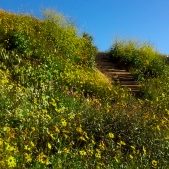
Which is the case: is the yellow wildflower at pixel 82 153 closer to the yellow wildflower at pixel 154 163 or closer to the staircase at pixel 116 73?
the yellow wildflower at pixel 154 163

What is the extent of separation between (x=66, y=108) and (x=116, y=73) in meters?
11.2

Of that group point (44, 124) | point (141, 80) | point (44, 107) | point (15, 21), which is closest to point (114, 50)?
point (141, 80)

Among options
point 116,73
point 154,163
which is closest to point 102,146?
point 154,163

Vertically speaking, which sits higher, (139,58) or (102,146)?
(139,58)

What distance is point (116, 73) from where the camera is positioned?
2662cm

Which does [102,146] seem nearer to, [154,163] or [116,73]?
[154,163]

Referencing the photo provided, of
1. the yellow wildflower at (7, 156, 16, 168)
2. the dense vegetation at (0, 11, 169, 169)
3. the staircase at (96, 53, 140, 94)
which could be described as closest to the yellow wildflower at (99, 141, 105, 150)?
the dense vegetation at (0, 11, 169, 169)

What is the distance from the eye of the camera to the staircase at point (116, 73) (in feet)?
79.3

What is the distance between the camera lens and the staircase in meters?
24.2

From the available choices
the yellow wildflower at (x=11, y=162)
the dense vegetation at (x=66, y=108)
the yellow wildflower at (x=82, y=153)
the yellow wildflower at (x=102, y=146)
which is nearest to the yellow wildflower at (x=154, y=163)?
the dense vegetation at (x=66, y=108)

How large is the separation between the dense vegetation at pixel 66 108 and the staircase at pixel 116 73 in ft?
1.63

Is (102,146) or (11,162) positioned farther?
(102,146)

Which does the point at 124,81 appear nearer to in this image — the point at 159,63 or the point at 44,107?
the point at 159,63

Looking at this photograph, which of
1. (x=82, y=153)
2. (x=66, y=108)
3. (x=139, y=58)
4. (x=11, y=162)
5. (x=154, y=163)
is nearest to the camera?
(x=11, y=162)
